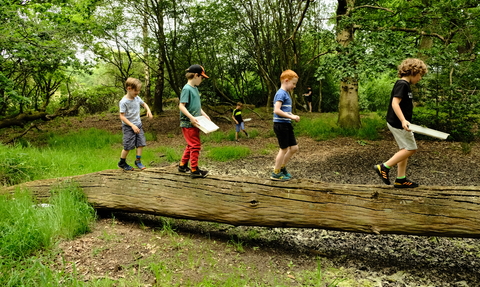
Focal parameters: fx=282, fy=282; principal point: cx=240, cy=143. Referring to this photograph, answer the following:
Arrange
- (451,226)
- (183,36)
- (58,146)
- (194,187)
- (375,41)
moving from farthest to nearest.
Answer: (183,36) → (58,146) → (375,41) → (194,187) → (451,226)

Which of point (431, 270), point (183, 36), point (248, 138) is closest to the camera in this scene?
point (431, 270)

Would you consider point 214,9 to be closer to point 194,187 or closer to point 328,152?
point 328,152

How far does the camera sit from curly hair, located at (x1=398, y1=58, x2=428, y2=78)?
3.35m

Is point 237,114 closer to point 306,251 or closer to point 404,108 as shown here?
point 306,251

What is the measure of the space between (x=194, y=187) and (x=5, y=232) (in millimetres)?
2390

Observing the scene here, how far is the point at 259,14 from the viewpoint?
42.2 ft

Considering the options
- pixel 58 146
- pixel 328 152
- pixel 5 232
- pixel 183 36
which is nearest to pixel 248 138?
pixel 328 152

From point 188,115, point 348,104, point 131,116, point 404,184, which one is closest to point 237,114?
point 348,104

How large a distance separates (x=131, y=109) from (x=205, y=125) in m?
1.56

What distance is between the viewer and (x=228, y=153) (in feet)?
29.1

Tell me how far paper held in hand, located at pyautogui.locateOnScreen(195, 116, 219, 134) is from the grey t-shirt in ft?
4.14

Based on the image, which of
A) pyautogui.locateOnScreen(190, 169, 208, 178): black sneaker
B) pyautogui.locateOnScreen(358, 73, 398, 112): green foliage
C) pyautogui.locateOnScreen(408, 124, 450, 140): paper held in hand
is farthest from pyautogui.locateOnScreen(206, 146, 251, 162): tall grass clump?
pyautogui.locateOnScreen(358, 73, 398, 112): green foliage

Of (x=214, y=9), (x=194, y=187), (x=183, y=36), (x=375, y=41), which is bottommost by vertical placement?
(x=194, y=187)

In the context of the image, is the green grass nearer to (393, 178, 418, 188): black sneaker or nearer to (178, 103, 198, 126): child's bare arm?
(178, 103, 198, 126): child's bare arm
